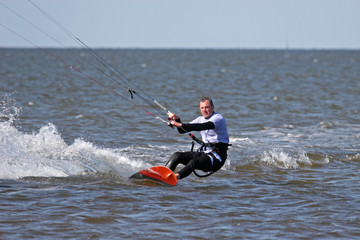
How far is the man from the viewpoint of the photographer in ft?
30.1

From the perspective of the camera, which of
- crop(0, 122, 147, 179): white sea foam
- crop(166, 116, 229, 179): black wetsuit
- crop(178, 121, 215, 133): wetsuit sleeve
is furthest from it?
crop(0, 122, 147, 179): white sea foam

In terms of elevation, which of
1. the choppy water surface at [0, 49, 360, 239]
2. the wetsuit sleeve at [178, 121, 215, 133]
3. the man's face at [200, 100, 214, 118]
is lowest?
the choppy water surface at [0, 49, 360, 239]

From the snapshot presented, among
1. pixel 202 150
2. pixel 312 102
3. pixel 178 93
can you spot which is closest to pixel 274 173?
pixel 202 150

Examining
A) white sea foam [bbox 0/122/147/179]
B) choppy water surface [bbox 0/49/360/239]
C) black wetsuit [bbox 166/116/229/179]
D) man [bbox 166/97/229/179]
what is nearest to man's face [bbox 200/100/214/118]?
man [bbox 166/97/229/179]

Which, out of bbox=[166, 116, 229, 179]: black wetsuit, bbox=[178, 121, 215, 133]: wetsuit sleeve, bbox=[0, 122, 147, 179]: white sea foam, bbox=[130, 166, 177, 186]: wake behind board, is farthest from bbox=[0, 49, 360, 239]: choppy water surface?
bbox=[178, 121, 215, 133]: wetsuit sleeve

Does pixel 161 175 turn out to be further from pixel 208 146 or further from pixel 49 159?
pixel 49 159

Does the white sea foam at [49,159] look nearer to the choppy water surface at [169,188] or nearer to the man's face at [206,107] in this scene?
the choppy water surface at [169,188]

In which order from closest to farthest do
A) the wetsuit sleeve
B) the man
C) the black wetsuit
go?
the wetsuit sleeve, the black wetsuit, the man

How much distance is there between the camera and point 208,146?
952 centimetres

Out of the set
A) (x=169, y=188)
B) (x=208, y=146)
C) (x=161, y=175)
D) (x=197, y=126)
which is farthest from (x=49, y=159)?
(x=197, y=126)

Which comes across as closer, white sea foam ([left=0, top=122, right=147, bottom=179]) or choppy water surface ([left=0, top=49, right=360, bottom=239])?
choppy water surface ([left=0, top=49, right=360, bottom=239])

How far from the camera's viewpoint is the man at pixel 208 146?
9188 millimetres

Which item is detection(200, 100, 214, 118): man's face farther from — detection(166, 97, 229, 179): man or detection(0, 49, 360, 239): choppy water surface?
detection(0, 49, 360, 239): choppy water surface

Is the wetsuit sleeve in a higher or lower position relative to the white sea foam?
higher
